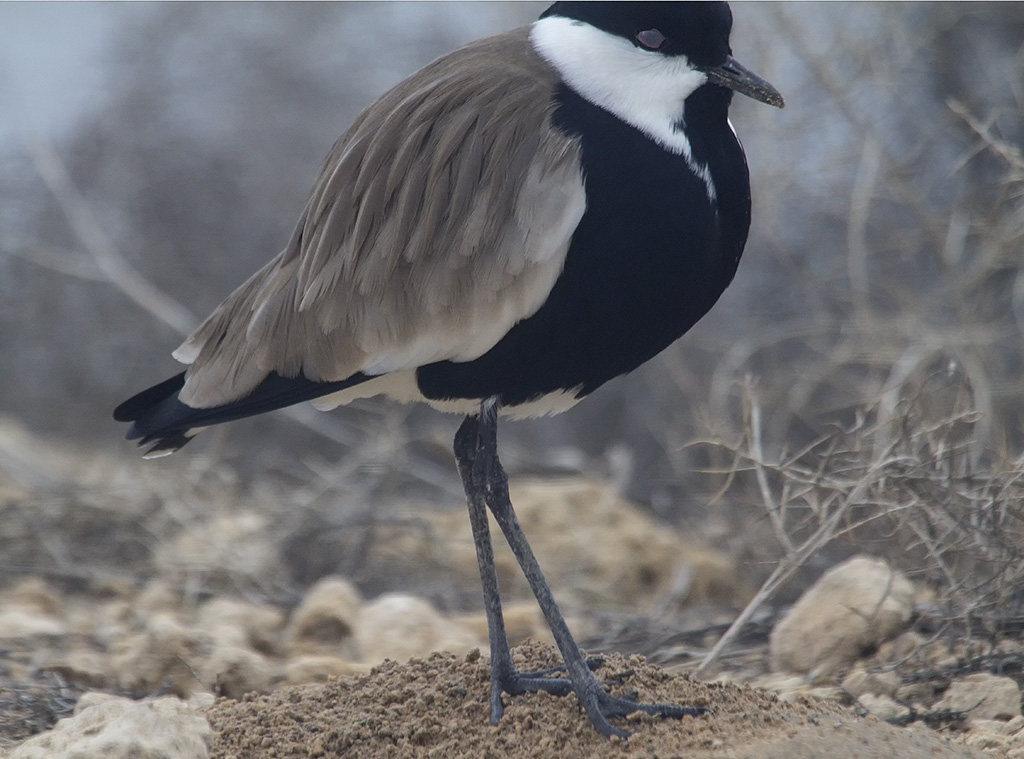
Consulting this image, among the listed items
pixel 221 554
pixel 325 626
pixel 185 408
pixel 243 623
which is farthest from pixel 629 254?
pixel 221 554

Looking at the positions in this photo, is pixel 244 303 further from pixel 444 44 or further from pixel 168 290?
pixel 444 44

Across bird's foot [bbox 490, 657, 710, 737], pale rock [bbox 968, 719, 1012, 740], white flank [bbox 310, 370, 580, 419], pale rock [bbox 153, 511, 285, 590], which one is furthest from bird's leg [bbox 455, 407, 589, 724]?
pale rock [bbox 153, 511, 285, 590]

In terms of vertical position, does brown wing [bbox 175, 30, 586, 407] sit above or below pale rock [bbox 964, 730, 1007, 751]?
above

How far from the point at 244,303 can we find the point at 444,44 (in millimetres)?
5920

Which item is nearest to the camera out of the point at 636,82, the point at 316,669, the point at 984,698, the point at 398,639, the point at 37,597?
the point at 636,82

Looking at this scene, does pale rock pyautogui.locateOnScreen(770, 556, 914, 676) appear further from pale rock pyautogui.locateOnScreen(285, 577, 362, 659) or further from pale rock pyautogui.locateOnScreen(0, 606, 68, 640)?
pale rock pyautogui.locateOnScreen(0, 606, 68, 640)

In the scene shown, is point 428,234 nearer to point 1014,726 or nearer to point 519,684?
point 519,684

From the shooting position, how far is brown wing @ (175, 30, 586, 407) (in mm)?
3225

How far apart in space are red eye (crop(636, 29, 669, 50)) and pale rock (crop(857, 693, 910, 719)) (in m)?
2.02

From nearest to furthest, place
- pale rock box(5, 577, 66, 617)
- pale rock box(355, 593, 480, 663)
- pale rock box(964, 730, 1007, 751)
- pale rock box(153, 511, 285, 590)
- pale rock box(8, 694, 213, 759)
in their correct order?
pale rock box(8, 694, 213, 759)
pale rock box(964, 730, 1007, 751)
pale rock box(355, 593, 480, 663)
pale rock box(5, 577, 66, 617)
pale rock box(153, 511, 285, 590)

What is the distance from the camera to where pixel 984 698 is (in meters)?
3.79

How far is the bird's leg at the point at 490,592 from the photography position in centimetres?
342

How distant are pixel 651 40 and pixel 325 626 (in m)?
2.91

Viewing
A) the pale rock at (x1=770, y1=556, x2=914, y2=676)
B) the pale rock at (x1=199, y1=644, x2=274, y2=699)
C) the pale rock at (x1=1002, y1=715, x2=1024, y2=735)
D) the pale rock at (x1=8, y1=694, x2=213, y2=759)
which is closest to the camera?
the pale rock at (x1=8, y1=694, x2=213, y2=759)
